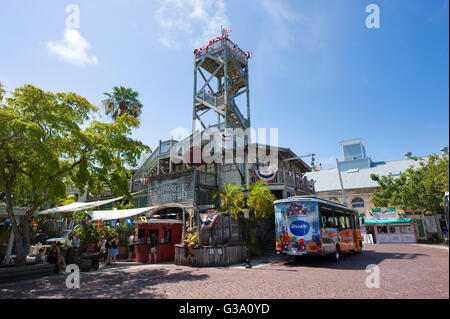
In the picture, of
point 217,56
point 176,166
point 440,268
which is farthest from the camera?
point 217,56

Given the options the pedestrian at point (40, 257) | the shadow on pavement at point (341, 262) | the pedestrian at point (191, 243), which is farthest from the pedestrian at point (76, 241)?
the shadow on pavement at point (341, 262)

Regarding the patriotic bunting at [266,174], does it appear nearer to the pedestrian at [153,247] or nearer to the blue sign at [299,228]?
the blue sign at [299,228]

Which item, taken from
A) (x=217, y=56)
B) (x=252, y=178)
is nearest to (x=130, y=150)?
(x=252, y=178)

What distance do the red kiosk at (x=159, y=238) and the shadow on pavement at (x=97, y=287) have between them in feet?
15.8

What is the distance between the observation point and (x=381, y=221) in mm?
28094

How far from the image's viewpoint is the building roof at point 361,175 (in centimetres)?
3706

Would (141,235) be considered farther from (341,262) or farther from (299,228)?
(341,262)

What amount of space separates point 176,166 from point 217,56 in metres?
11.8

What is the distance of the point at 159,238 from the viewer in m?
16.0

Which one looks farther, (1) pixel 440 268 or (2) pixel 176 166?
(2) pixel 176 166

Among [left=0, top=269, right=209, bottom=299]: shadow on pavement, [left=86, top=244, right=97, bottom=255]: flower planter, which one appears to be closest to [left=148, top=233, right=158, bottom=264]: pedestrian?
[left=86, top=244, right=97, bottom=255]: flower planter

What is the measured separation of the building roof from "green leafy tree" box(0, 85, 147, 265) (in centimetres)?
3329

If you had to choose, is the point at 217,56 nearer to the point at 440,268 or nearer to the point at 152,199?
the point at 152,199

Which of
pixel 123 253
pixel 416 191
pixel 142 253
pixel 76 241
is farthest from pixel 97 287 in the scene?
pixel 416 191
